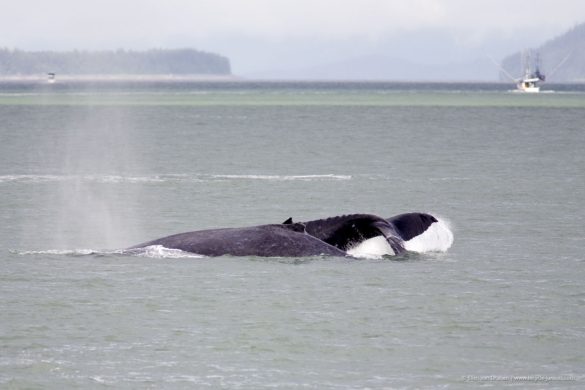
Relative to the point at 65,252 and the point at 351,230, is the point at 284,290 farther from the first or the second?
the point at 65,252

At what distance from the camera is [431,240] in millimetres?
24594

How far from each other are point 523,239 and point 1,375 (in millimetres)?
14609

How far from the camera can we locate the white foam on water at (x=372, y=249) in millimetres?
23438

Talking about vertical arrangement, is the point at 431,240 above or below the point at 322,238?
below

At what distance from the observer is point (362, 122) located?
10056cm

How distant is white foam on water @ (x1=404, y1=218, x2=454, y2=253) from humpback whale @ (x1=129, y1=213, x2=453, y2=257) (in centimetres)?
2

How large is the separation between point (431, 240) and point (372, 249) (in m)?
1.49

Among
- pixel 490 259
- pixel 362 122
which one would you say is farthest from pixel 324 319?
pixel 362 122

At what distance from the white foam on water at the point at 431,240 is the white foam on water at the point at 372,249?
0.61 metres

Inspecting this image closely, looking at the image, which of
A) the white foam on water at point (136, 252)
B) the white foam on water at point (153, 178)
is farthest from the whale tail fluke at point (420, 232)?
the white foam on water at point (153, 178)

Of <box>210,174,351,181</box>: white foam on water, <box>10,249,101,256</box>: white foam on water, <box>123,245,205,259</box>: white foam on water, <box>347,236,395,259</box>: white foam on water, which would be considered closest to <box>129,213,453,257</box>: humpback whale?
<box>347,236,395,259</box>: white foam on water

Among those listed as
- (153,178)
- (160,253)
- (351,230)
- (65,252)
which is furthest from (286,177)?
(351,230)

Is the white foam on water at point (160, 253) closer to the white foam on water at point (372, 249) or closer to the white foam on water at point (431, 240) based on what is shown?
the white foam on water at point (372, 249)

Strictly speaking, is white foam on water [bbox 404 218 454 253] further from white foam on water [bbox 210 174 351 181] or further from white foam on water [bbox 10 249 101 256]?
white foam on water [bbox 210 174 351 181]
